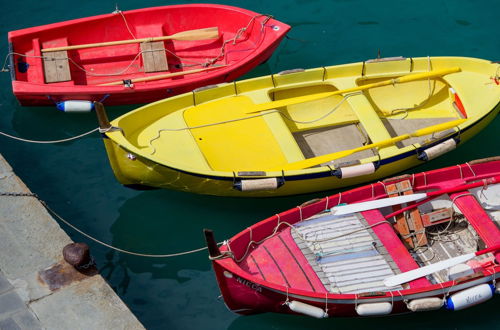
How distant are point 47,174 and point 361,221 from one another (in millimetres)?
7034

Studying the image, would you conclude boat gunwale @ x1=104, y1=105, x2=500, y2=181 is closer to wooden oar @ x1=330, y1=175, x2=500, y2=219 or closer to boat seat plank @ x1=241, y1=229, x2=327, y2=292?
wooden oar @ x1=330, y1=175, x2=500, y2=219

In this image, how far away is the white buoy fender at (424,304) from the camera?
38.2 ft

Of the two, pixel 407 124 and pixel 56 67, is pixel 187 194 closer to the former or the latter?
pixel 56 67

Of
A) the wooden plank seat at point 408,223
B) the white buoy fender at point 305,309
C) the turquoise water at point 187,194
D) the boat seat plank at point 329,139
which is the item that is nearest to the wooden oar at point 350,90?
the boat seat plank at point 329,139

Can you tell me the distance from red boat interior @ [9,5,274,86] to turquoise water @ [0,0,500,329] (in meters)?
1.03

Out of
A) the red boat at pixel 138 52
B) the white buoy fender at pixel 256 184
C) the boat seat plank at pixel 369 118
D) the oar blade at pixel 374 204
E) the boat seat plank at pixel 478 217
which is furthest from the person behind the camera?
the red boat at pixel 138 52

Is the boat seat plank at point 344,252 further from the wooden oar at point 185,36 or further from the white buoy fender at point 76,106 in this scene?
the wooden oar at point 185,36

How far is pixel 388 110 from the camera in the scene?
619 inches

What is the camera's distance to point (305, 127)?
15391 millimetres

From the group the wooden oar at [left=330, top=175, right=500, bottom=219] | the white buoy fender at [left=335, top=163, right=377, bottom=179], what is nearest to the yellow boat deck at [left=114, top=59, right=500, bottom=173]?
the white buoy fender at [left=335, top=163, right=377, bottom=179]

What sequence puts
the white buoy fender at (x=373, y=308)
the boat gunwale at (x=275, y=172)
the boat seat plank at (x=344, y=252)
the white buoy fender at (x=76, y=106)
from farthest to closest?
1. the white buoy fender at (x=76, y=106)
2. the boat gunwale at (x=275, y=172)
3. the boat seat plank at (x=344, y=252)
4. the white buoy fender at (x=373, y=308)

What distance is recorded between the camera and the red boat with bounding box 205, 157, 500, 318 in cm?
1159

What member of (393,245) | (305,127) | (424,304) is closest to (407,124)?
(305,127)

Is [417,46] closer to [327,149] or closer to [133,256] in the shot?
[327,149]
